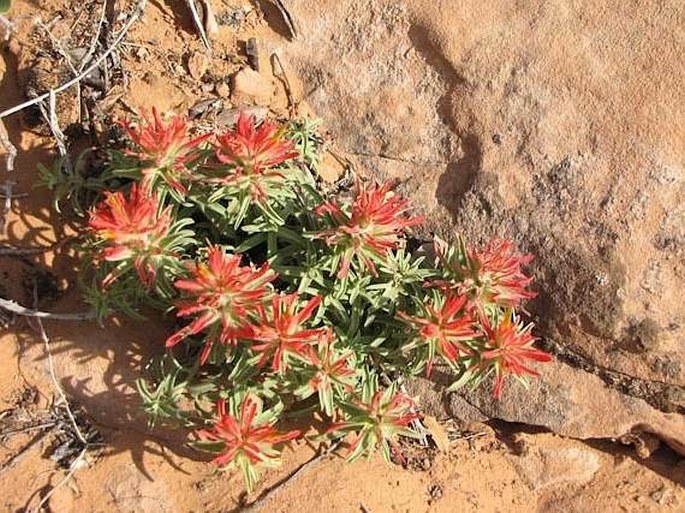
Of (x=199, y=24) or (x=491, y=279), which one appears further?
(x=199, y=24)

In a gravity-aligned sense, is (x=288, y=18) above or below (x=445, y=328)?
above

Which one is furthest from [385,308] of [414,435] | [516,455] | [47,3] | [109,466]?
[47,3]

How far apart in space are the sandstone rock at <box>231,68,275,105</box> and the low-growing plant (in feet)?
2.21

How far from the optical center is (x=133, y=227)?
9.08 ft

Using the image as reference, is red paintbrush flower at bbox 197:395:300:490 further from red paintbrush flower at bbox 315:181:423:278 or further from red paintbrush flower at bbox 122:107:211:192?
red paintbrush flower at bbox 122:107:211:192

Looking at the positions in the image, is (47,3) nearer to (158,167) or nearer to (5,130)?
(5,130)

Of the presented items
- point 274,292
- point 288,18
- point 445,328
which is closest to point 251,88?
point 288,18

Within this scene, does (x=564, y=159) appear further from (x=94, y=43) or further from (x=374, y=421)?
(x=94, y=43)

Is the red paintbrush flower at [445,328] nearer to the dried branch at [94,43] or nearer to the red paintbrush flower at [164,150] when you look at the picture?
the red paintbrush flower at [164,150]

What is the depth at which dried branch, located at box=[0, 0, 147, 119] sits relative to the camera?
3.66 m

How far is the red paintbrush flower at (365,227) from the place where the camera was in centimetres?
288

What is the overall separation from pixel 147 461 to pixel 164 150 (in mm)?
1406

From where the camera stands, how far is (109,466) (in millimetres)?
3496

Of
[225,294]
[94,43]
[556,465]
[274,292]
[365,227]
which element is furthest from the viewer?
[94,43]
